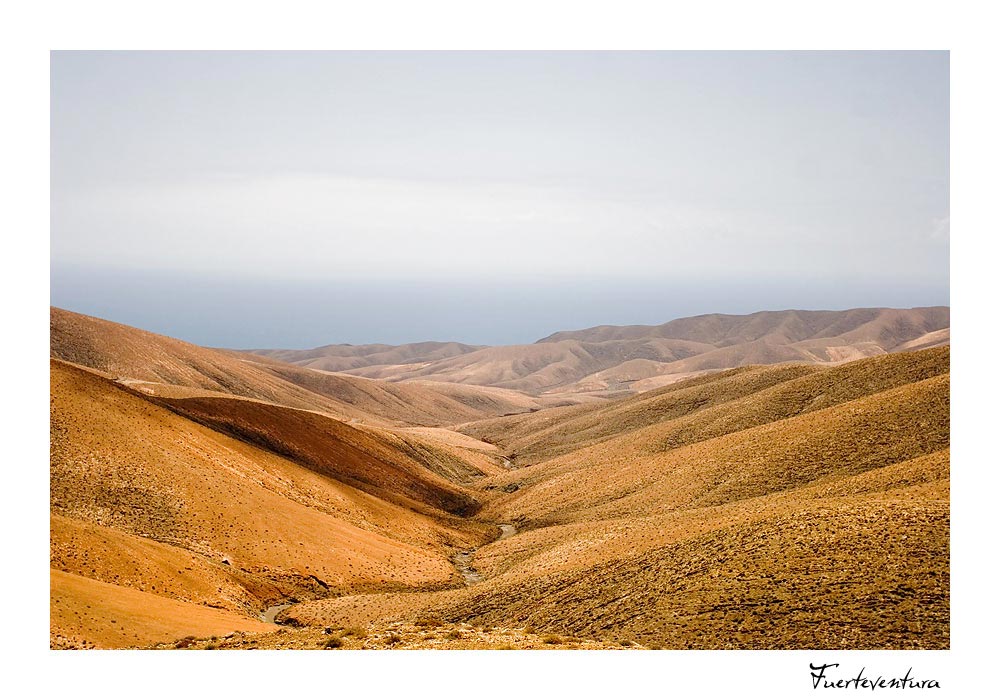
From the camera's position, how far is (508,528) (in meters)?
46.5

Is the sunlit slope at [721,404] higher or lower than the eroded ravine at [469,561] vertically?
higher

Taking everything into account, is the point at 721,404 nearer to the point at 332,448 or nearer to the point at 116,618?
the point at 332,448

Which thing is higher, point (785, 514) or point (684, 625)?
point (785, 514)

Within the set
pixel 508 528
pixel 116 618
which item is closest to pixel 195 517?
pixel 116 618

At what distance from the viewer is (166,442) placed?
3612 cm

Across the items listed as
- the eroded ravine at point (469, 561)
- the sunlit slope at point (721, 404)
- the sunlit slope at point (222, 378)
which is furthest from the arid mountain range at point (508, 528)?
the sunlit slope at point (222, 378)

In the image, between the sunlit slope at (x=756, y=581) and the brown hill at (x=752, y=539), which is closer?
the sunlit slope at (x=756, y=581)

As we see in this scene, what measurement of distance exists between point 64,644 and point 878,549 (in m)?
24.6

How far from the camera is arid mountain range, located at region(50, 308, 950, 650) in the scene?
62.8 feet

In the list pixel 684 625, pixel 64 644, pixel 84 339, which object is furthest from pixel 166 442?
pixel 84 339

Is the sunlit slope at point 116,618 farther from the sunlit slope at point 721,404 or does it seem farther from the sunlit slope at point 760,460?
the sunlit slope at point 721,404

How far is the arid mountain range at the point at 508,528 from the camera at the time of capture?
19.2m

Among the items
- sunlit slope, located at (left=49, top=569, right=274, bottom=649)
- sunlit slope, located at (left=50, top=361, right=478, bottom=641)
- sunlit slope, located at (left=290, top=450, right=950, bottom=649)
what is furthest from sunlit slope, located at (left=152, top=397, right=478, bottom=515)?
sunlit slope, located at (left=49, top=569, right=274, bottom=649)

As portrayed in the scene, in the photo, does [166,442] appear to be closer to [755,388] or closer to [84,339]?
[755,388]
